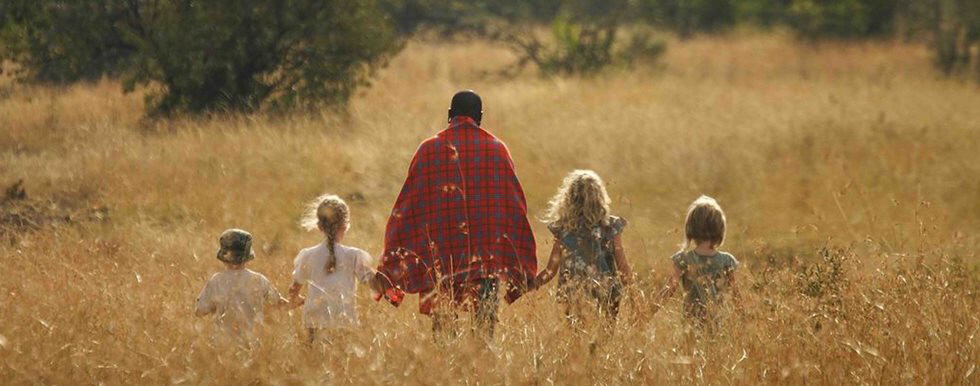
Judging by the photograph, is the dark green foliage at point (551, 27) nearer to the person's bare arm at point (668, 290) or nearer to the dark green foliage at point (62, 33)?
the dark green foliage at point (62, 33)

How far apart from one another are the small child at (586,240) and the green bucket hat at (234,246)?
1298 millimetres

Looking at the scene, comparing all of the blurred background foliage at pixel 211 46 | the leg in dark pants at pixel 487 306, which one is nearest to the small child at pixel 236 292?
the leg in dark pants at pixel 487 306

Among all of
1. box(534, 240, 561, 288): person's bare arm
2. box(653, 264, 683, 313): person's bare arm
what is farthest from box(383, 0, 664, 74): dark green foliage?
box(653, 264, 683, 313): person's bare arm

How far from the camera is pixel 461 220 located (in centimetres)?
641

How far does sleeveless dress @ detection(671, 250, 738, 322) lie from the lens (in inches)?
246

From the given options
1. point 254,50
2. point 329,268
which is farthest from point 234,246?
point 254,50

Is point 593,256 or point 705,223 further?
point 593,256

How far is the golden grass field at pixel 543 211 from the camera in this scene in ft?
18.0

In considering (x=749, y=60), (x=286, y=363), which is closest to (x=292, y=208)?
(x=286, y=363)

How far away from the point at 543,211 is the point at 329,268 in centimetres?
519

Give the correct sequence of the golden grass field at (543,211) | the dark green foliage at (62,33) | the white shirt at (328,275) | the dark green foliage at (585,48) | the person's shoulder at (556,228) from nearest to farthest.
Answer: the golden grass field at (543,211) < the white shirt at (328,275) < the person's shoulder at (556,228) < the dark green foliage at (62,33) < the dark green foliage at (585,48)

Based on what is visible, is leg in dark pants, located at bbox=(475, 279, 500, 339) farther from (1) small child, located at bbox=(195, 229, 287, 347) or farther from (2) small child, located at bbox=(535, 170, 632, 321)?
(1) small child, located at bbox=(195, 229, 287, 347)

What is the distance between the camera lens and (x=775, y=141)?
43.7 feet

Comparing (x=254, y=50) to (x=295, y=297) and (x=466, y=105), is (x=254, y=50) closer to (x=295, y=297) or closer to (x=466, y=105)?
(x=466, y=105)
